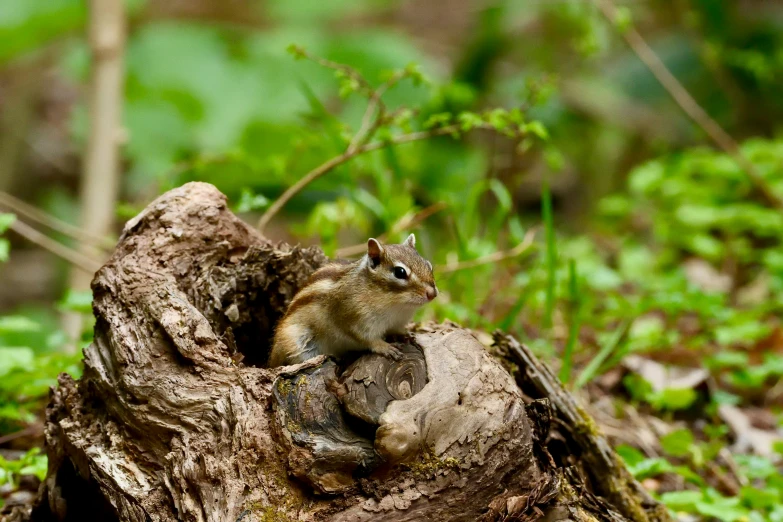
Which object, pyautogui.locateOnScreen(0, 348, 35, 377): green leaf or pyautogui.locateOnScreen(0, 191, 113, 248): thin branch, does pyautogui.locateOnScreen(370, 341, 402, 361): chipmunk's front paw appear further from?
pyautogui.locateOnScreen(0, 191, 113, 248): thin branch

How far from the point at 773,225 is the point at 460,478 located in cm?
452

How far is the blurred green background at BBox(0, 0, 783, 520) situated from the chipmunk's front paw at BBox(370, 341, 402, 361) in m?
1.12

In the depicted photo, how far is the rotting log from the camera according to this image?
2.17 metres

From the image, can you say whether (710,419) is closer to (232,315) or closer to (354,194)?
(354,194)

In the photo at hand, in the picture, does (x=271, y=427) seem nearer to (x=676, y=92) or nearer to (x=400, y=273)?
(x=400, y=273)

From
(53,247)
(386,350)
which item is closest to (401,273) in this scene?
(386,350)

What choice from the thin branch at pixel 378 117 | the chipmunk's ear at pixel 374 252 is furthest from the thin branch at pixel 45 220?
the chipmunk's ear at pixel 374 252

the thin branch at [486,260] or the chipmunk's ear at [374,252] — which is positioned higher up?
the thin branch at [486,260]

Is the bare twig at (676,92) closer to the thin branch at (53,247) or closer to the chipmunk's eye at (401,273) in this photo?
the chipmunk's eye at (401,273)

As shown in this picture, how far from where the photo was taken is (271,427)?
7.42ft

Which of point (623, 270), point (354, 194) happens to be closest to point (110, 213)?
point (354, 194)

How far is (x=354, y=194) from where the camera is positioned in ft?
14.1

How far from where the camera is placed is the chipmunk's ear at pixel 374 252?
2.96 meters

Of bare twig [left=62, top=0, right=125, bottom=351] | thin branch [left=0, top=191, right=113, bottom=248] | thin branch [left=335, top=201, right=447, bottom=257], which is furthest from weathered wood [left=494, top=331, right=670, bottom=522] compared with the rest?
bare twig [left=62, top=0, right=125, bottom=351]
